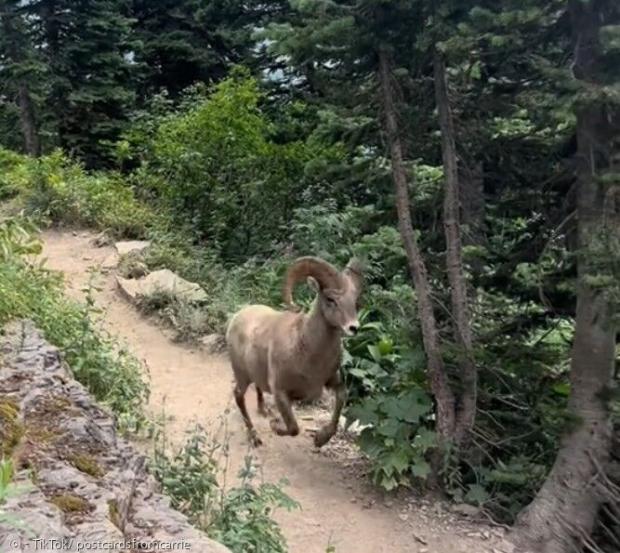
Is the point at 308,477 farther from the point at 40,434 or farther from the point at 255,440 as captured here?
the point at 40,434

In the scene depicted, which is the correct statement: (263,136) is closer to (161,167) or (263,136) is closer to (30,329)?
(161,167)

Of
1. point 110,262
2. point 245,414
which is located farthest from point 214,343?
point 110,262

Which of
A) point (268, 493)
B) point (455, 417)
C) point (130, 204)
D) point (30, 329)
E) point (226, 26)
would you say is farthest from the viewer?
point (226, 26)

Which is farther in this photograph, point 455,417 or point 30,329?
point 455,417

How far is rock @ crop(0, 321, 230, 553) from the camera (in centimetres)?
272

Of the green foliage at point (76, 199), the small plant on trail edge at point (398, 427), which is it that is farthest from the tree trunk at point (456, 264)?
the green foliage at point (76, 199)

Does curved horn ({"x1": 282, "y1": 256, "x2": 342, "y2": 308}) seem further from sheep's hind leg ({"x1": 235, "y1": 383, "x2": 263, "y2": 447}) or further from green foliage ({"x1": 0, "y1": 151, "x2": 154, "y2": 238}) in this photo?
green foliage ({"x1": 0, "y1": 151, "x2": 154, "y2": 238})

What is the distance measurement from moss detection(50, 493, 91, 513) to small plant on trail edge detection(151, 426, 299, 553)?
5.43ft

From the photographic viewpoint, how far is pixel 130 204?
1484 centimetres

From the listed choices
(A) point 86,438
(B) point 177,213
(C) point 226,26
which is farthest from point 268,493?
(C) point 226,26

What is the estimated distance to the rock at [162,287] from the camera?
11164mm

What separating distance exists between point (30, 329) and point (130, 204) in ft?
31.2

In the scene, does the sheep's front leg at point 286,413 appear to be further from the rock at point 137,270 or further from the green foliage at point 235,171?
the green foliage at point 235,171

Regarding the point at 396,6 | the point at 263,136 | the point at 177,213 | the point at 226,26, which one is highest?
the point at 226,26
